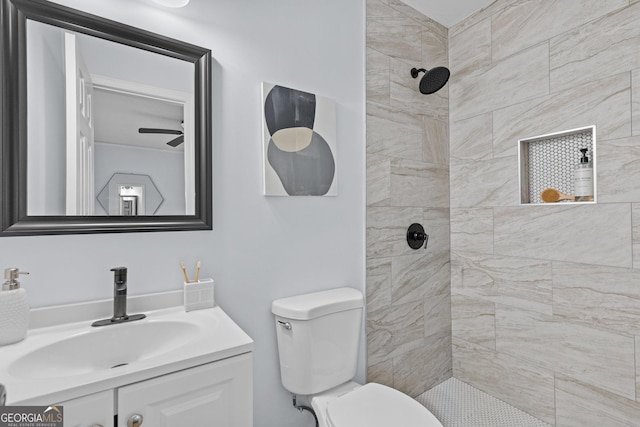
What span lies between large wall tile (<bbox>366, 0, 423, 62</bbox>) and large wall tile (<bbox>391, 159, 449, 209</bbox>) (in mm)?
626

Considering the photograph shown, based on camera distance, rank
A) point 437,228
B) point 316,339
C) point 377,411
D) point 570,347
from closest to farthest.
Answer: point 377,411, point 316,339, point 570,347, point 437,228

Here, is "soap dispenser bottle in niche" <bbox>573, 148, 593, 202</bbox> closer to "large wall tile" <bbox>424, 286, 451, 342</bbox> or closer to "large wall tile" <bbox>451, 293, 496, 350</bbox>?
"large wall tile" <bbox>451, 293, 496, 350</bbox>

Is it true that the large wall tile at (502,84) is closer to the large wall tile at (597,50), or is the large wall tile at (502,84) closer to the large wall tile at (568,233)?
the large wall tile at (597,50)

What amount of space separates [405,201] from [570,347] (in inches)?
41.7

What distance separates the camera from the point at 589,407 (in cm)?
149

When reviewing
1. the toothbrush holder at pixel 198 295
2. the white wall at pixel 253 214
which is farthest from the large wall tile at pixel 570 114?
the toothbrush holder at pixel 198 295

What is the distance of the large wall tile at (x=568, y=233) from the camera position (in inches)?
55.3

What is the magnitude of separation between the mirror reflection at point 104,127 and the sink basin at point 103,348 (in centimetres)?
38

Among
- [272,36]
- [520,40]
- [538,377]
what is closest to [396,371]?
[538,377]

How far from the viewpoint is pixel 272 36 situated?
4.55 feet

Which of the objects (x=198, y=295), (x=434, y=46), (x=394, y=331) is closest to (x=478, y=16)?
(x=434, y=46)

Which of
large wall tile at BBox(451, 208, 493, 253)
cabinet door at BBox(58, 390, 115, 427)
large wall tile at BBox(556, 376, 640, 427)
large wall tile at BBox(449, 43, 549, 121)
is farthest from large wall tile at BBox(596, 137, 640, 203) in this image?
cabinet door at BBox(58, 390, 115, 427)

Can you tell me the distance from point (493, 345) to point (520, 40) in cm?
172

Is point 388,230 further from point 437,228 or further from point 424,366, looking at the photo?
point 424,366
